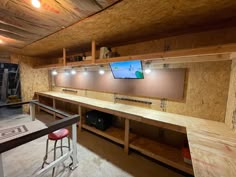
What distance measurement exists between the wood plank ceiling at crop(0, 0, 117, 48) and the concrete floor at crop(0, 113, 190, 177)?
7.33 ft

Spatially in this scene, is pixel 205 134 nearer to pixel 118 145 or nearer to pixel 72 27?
pixel 118 145

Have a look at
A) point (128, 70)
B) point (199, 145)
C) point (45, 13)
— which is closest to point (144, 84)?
point (128, 70)

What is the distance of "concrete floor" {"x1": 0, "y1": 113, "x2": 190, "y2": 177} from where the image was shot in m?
1.87

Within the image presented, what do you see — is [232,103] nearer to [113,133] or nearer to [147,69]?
[147,69]

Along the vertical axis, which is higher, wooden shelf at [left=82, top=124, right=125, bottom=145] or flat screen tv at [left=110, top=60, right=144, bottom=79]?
flat screen tv at [left=110, top=60, right=144, bottom=79]

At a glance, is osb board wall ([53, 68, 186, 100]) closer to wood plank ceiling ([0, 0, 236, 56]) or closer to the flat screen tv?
the flat screen tv

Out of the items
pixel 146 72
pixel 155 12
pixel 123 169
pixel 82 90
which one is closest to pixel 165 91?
pixel 146 72

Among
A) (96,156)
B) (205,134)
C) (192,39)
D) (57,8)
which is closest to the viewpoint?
(57,8)

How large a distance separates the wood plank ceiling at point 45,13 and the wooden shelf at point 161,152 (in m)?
2.25

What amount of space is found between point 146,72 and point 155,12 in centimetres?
129

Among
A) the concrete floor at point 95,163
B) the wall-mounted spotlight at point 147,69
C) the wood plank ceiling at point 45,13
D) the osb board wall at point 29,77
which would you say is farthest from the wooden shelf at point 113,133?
the osb board wall at point 29,77

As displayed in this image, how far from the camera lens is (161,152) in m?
2.07

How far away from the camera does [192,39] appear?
1954mm

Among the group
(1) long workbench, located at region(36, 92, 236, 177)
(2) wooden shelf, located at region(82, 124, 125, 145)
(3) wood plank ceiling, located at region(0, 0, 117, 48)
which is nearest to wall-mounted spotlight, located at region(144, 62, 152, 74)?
(1) long workbench, located at region(36, 92, 236, 177)
